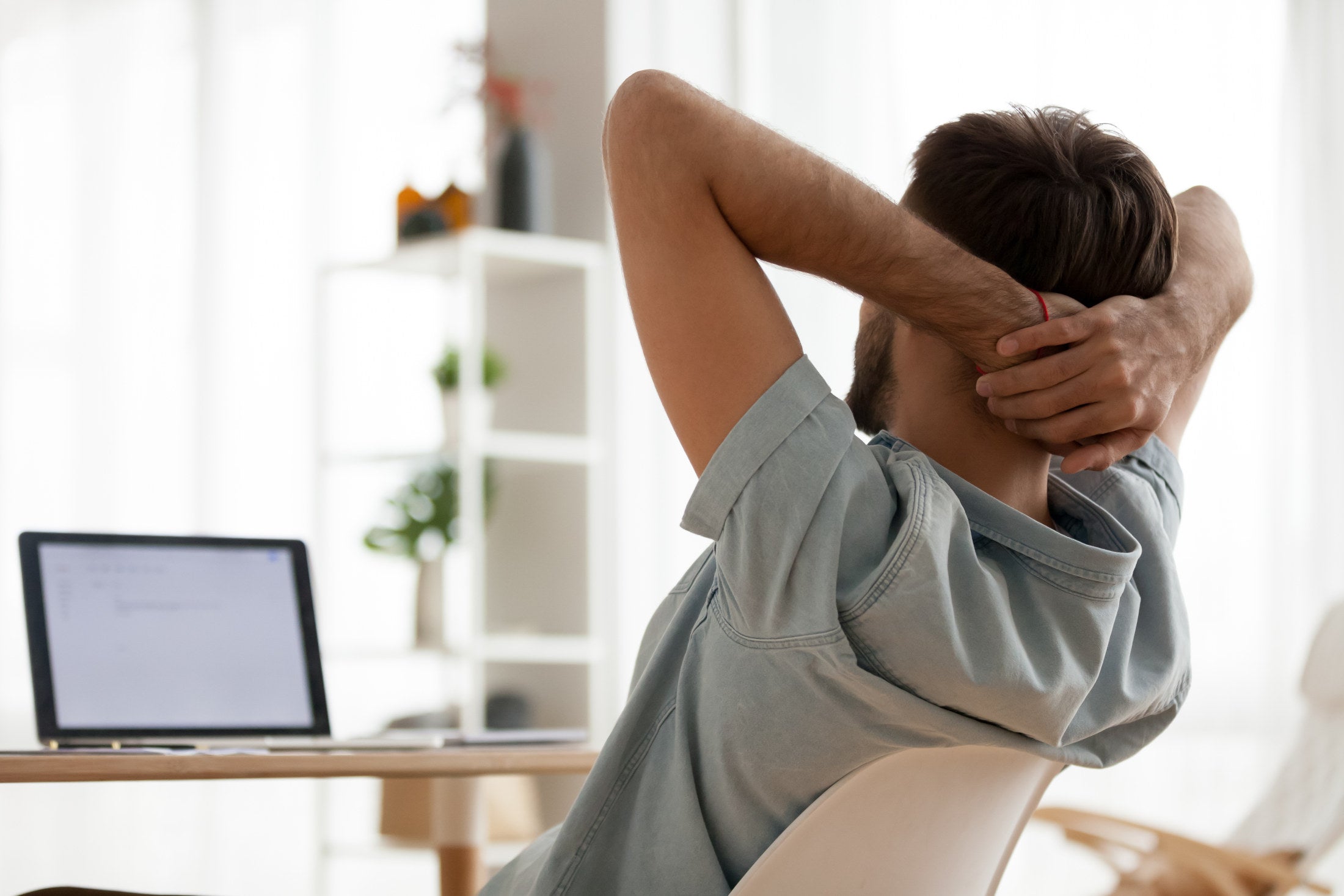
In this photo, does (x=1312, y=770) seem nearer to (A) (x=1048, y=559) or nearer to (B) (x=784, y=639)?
(A) (x=1048, y=559)

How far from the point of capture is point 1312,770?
273cm

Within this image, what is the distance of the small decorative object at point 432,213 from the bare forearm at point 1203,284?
2.44m

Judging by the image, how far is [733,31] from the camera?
11.6ft

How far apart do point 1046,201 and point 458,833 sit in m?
1.08

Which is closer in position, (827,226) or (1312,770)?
(827,226)

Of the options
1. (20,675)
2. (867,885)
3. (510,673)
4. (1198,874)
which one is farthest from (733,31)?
(867,885)

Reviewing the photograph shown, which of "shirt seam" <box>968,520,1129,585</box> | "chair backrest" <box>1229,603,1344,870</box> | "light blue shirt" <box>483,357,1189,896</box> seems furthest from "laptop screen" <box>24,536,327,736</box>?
"chair backrest" <box>1229,603,1344,870</box>

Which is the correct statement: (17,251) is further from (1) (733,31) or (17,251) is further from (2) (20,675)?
(1) (733,31)

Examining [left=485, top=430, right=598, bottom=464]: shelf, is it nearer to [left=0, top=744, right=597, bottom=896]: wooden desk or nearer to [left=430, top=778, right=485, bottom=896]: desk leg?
[left=430, top=778, right=485, bottom=896]: desk leg

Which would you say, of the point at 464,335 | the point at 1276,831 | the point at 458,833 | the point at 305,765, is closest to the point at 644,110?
the point at 305,765

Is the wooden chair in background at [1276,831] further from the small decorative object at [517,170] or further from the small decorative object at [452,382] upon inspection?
the small decorative object at [517,170]

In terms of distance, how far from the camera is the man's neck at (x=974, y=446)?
985 mm

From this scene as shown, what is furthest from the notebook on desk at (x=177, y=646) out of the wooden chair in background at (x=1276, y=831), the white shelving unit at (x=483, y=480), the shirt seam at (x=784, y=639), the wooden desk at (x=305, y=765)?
the white shelving unit at (x=483, y=480)

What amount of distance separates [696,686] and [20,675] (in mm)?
3176
